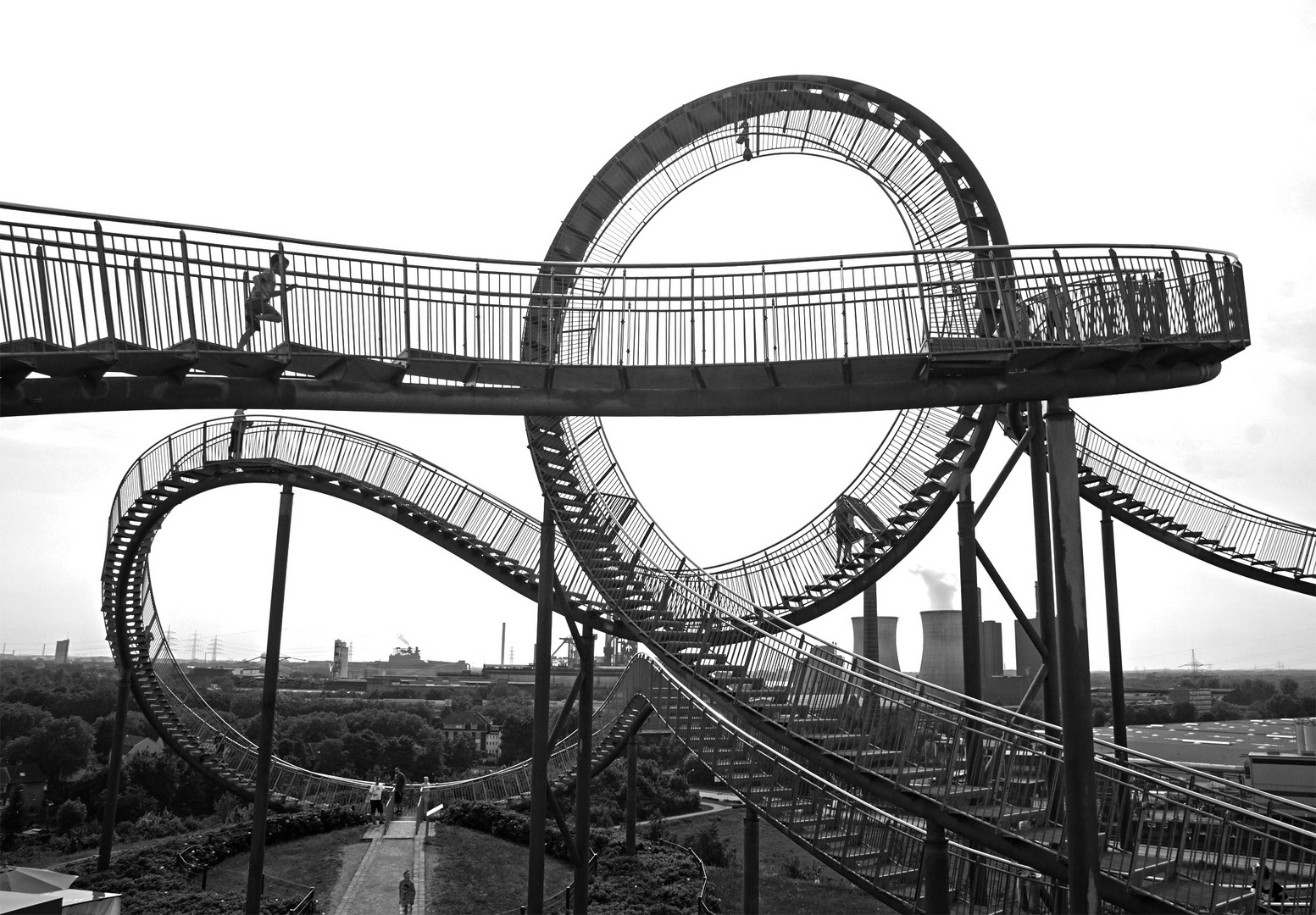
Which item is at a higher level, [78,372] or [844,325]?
[844,325]

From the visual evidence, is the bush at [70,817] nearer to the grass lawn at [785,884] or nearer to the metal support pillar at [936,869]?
the grass lawn at [785,884]

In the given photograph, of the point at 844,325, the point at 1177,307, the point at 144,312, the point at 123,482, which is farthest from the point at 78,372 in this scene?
the point at 123,482

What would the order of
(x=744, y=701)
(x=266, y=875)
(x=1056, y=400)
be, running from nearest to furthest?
(x=1056, y=400), (x=744, y=701), (x=266, y=875)

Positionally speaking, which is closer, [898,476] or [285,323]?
[285,323]

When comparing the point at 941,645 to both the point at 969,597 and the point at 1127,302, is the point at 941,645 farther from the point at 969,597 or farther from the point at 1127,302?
the point at 1127,302

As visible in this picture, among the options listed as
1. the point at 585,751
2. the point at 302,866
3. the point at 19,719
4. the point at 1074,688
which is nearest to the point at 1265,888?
the point at 1074,688

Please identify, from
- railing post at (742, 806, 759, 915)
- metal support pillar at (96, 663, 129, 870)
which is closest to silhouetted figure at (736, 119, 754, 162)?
railing post at (742, 806, 759, 915)

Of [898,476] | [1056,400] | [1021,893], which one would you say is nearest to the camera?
[1056,400]

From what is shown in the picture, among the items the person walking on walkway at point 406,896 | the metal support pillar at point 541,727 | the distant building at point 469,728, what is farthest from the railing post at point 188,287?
the distant building at point 469,728

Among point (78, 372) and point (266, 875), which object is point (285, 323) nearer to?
point (78, 372)
